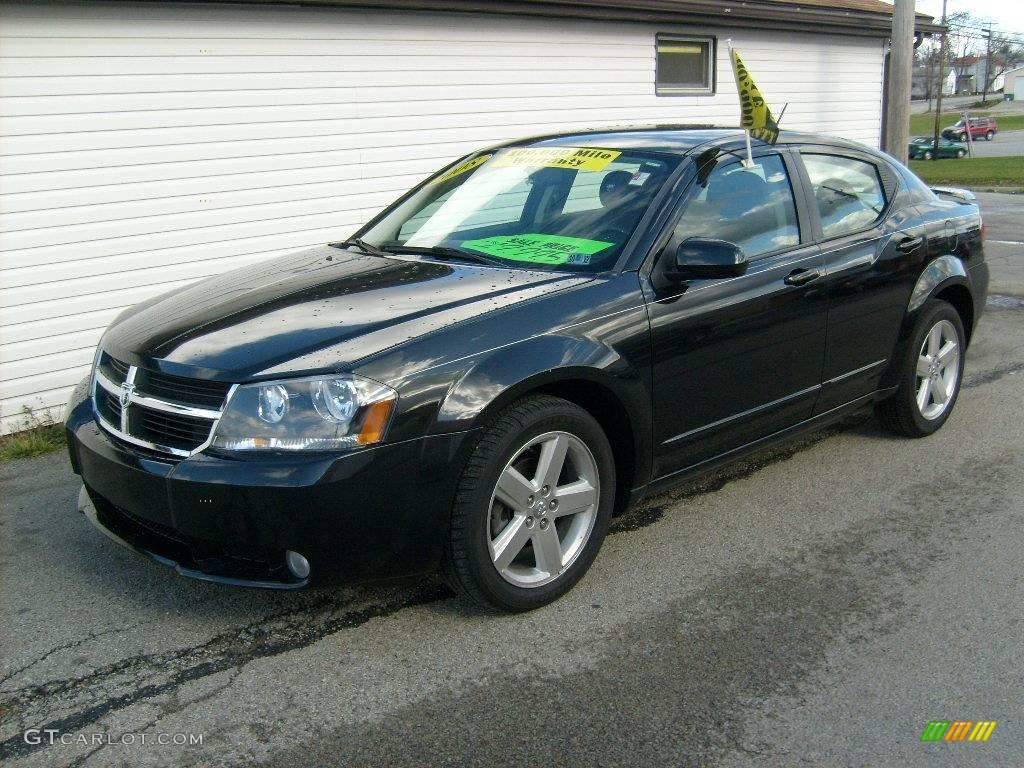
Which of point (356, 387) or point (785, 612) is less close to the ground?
point (356, 387)

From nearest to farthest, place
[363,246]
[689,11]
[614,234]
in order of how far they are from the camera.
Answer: [614,234], [363,246], [689,11]

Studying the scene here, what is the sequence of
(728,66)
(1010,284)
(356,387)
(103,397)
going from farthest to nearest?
(728,66) < (1010,284) < (103,397) < (356,387)

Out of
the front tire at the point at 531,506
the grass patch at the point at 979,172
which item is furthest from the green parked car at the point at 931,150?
the front tire at the point at 531,506

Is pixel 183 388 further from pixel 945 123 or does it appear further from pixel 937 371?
pixel 945 123

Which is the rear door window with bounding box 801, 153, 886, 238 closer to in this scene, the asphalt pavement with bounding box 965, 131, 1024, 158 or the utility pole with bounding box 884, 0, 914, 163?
the utility pole with bounding box 884, 0, 914, 163

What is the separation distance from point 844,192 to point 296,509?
3.27 meters

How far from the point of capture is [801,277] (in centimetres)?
457

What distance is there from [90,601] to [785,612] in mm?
2571

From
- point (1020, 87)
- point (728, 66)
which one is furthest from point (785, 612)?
point (1020, 87)

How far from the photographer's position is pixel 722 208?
441 cm

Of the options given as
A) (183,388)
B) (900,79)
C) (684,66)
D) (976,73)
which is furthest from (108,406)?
(976,73)

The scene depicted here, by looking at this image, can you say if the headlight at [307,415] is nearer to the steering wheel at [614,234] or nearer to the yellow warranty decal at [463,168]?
the steering wheel at [614,234]

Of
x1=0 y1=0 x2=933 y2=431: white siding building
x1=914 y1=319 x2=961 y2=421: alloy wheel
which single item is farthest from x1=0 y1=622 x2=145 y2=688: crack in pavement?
x1=914 y1=319 x2=961 y2=421: alloy wheel

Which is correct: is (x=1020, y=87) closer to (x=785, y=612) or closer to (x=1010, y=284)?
(x=1010, y=284)
